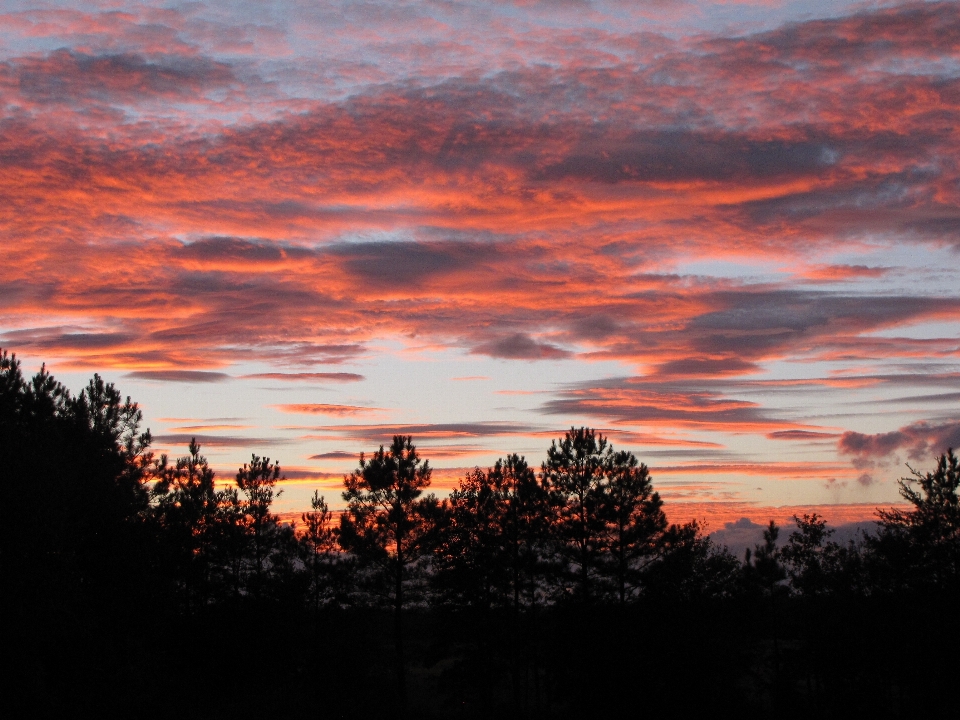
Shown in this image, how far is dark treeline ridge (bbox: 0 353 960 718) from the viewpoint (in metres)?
23.8

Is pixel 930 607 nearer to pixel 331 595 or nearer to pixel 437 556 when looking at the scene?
pixel 437 556

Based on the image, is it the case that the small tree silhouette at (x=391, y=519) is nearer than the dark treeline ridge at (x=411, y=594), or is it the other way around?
the dark treeline ridge at (x=411, y=594)

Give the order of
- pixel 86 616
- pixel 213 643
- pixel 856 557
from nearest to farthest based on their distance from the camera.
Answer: pixel 86 616
pixel 213 643
pixel 856 557

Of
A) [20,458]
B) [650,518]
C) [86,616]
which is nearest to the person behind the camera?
[20,458]

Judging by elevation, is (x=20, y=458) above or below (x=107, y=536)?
above

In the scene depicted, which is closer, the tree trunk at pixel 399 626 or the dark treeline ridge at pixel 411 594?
the dark treeline ridge at pixel 411 594

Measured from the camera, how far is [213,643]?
39750 millimetres

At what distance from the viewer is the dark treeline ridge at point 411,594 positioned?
23.8 meters

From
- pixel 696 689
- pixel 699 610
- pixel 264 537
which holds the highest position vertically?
pixel 264 537

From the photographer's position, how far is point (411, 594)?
4425cm

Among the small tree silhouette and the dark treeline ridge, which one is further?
the small tree silhouette

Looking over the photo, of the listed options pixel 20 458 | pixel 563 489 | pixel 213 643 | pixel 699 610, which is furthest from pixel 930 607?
pixel 20 458

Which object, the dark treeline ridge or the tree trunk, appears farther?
the tree trunk

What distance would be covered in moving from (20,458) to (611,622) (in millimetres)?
22393
